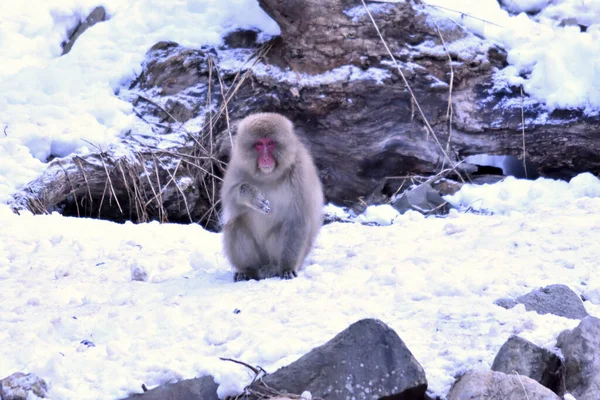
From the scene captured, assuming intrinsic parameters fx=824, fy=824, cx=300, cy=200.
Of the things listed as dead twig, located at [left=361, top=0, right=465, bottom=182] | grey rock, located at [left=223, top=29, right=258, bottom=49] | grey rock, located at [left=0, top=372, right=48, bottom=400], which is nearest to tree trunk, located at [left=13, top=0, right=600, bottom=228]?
dead twig, located at [left=361, top=0, right=465, bottom=182]

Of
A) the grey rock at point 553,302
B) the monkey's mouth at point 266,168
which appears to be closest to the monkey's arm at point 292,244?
the monkey's mouth at point 266,168

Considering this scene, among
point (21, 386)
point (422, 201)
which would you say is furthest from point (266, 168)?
point (422, 201)

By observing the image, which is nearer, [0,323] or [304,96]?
[0,323]

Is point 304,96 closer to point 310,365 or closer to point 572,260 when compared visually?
point 572,260

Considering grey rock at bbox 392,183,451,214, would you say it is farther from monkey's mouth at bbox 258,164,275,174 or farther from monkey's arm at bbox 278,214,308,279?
monkey's mouth at bbox 258,164,275,174

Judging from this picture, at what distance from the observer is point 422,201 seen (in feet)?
21.9

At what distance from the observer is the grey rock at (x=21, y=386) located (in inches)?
119

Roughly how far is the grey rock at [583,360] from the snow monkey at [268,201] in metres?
1.84

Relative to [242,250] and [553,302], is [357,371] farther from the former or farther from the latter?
[242,250]

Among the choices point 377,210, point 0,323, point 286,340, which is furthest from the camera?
point 377,210

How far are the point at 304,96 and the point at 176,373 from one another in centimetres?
421

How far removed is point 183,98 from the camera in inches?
285

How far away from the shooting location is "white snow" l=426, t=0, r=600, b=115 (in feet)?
22.1

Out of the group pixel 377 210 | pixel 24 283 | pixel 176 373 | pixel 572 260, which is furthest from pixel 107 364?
pixel 377 210
